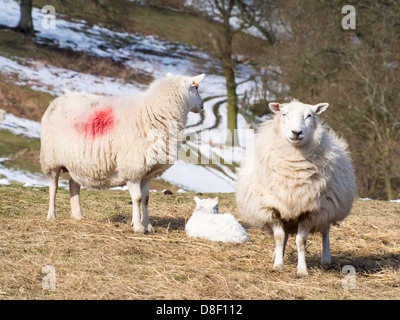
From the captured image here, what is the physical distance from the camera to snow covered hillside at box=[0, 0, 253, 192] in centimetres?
1917

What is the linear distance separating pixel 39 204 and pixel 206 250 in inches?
147

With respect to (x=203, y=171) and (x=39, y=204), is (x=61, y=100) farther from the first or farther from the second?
(x=203, y=171)

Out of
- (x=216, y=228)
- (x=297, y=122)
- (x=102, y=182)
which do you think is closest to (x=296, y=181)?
(x=297, y=122)

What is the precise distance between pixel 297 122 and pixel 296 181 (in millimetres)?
646

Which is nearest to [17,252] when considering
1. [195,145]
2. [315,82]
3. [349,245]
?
[349,245]

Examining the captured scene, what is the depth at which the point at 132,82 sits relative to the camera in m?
32.1

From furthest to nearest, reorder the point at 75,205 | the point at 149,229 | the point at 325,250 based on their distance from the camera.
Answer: the point at 75,205 → the point at 149,229 → the point at 325,250

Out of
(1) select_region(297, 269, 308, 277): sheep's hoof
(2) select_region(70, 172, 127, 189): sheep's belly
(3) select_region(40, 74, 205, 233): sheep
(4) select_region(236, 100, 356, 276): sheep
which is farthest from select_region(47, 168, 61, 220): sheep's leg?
(1) select_region(297, 269, 308, 277): sheep's hoof

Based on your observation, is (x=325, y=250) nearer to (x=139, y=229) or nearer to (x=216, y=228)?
(x=216, y=228)

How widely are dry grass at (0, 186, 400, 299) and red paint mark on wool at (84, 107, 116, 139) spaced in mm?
1331

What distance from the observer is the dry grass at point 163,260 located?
5117 millimetres

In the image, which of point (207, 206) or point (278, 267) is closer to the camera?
point (278, 267)
